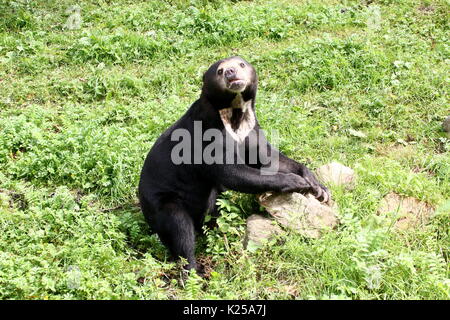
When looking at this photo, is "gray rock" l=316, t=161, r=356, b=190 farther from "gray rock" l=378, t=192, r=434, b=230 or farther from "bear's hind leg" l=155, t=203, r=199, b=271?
"bear's hind leg" l=155, t=203, r=199, b=271

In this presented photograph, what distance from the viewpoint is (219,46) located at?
8.67 m

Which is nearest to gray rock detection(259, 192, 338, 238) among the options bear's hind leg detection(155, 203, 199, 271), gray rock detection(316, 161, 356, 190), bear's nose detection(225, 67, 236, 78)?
gray rock detection(316, 161, 356, 190)

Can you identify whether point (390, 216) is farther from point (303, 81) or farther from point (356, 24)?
point (356, 24)

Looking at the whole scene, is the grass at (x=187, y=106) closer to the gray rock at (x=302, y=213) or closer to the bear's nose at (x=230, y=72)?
the gray rock at (x=302, y=213)

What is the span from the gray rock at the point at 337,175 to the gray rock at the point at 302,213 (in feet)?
1.46

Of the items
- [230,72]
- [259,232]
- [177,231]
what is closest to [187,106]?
[230,72]

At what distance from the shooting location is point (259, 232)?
4.47 m

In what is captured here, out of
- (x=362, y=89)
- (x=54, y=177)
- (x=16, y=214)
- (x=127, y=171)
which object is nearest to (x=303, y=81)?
(x=362, y=89)

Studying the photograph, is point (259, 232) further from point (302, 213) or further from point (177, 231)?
point (177, 231)

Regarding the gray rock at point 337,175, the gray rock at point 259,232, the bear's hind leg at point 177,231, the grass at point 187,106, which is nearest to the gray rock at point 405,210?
the grass at point 187,106

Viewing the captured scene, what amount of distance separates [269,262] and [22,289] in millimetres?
1789

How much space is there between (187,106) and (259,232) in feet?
9.18

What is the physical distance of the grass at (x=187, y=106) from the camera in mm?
4055

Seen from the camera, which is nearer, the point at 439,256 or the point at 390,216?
the point at 439,256
